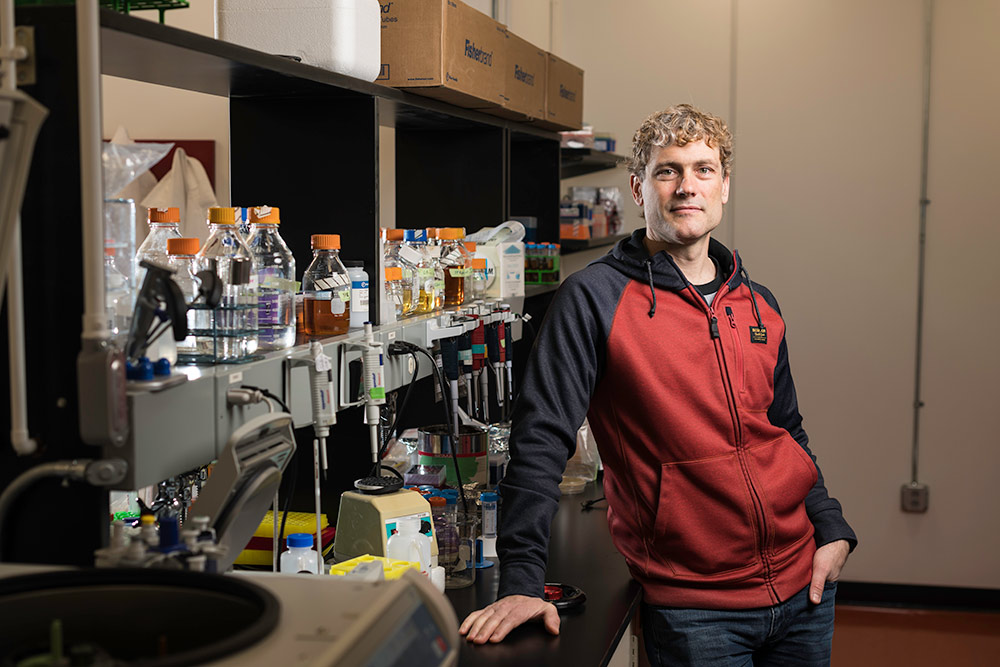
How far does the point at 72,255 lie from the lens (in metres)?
1.17

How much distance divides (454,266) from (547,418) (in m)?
0.78

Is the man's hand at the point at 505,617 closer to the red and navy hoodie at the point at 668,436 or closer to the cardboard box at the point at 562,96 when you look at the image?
the red and navy hoodie at the point at 668,436

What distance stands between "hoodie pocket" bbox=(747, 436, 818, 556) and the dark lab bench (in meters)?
0.30

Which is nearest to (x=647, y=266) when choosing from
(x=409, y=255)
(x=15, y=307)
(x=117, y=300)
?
(x=409, y=255)

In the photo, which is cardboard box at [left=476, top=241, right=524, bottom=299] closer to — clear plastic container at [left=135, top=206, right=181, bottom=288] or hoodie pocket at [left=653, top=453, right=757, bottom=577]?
hoodie pocket at [left=653, top=453, right=757, bottom=577]

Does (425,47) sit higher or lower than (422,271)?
higher

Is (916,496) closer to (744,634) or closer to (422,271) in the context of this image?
(744,634)

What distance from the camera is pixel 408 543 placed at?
1.83m

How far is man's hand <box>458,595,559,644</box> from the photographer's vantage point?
1662mm

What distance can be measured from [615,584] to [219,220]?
1065mm

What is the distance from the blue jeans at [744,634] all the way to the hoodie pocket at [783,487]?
0.12m

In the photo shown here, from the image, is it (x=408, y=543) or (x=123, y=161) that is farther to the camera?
(x=408, y=543)

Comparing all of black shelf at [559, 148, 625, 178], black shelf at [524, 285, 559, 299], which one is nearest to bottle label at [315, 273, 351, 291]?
black shelf at [524, 285, 559, 299]

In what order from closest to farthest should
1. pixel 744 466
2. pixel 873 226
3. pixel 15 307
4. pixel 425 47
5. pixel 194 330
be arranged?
pixel 15 307
pixel 194 330
pixel 744 466
pixel 425 47
pixel 873 226
